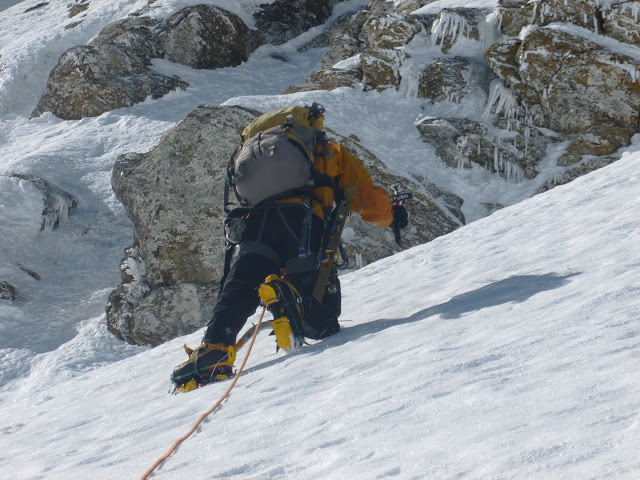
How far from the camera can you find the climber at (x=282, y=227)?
12.6ft

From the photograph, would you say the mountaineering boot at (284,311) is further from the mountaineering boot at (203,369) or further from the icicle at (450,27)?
the icicle at (450,27)

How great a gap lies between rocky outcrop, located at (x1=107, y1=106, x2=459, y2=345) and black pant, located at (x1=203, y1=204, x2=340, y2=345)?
14.8 feet

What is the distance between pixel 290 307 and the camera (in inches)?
149

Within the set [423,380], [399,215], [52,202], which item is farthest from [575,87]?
[423,380]

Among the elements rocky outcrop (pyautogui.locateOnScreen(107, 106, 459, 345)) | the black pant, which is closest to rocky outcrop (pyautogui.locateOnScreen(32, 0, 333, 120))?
rocky outcrop (pyautogui.locateOnScreen(107, 106, 459, 345))

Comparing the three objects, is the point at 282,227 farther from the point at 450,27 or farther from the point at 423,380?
the point at 450,27

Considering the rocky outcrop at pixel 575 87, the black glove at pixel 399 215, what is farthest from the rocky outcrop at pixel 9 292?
the rocky outcrop at pixel 575 87

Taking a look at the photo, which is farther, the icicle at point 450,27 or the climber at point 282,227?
the icicle at point 450,27

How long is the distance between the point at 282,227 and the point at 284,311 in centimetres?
55

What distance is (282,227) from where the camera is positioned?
4.00 metres

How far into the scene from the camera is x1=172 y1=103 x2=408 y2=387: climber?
3846 millimetres

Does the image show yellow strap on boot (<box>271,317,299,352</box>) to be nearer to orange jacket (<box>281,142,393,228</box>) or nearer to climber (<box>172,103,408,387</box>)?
climber (<box>172,103,408,387</box>)

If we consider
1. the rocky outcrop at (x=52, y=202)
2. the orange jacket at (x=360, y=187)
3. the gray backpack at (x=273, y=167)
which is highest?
the gray backpack at (x=273, y=167)

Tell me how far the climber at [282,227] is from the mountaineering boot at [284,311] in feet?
0.14
